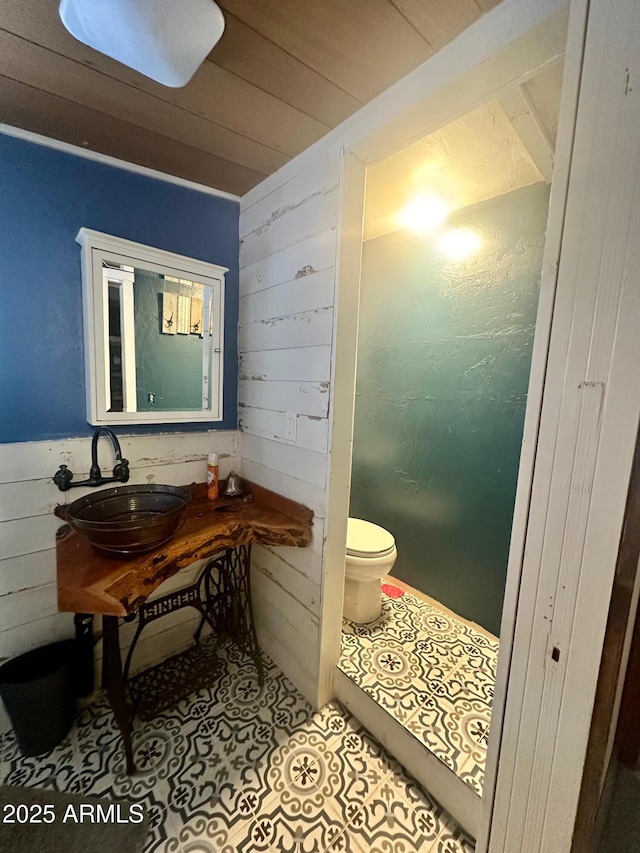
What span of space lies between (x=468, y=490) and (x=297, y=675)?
4.07 ft

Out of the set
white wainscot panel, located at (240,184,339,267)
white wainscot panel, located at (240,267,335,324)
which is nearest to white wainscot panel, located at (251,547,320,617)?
white wainscot panel, located at (240,267,335,324)

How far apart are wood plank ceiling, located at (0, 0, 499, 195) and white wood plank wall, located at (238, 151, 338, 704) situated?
20 centimetres

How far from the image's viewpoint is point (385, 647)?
5.60 ft

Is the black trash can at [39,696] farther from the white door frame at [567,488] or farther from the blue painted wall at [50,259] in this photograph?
the white door frame at [567,488]

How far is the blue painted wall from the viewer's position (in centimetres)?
122

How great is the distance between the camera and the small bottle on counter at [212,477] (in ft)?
5.44

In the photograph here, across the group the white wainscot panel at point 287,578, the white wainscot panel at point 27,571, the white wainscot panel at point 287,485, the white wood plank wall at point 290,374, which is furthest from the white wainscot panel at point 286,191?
the white wainscot panel at point 27,571

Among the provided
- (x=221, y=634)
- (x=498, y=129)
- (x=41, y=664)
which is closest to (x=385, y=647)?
(x=221, y=634)

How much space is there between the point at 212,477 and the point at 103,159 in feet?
4.54

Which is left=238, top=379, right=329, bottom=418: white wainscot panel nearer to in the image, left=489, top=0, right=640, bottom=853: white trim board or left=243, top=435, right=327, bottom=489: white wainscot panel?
left=243, top=435, right=327, bottom=489: white wainscot panel

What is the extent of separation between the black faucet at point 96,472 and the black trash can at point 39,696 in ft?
2.20

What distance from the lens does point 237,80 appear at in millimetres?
1009

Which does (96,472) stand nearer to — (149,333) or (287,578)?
(149,333)

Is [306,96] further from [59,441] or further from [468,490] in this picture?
[468,490]
